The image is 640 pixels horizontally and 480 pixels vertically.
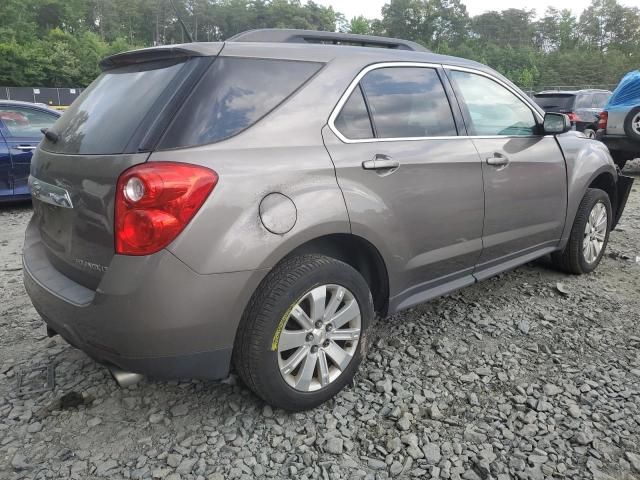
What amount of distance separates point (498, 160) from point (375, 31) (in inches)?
4299

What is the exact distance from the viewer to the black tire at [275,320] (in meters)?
2.09

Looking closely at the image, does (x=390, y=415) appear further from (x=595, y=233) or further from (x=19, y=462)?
(x=595, y=233)

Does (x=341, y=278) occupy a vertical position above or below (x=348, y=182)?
below

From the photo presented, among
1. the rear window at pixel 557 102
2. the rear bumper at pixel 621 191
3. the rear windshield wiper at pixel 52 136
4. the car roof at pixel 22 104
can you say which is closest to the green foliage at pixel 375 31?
the rear window at pixel 557 102

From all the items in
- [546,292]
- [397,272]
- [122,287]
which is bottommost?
[546,292]

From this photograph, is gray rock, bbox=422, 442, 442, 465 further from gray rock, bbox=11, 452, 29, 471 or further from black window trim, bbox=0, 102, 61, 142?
black window trim, bbox=0, 102, 61, 142

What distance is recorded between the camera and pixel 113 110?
2236mm

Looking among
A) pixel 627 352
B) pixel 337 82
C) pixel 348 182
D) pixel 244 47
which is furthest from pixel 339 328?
pixel 627 352

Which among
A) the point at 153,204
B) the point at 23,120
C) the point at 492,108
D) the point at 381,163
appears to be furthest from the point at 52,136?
the point at 23,120

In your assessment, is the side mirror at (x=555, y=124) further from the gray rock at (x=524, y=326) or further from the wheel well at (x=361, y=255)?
the wheel well at (x=361, y=255)

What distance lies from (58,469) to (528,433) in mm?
1972

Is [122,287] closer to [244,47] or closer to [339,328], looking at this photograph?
[339,328]

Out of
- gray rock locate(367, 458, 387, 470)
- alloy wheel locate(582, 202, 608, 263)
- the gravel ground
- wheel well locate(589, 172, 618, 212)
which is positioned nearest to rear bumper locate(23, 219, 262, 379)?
the gravel ground

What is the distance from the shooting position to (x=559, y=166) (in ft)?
11.9
